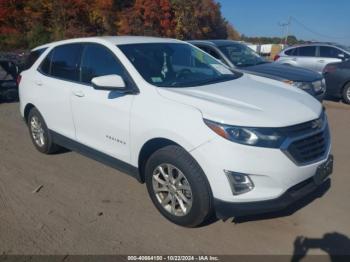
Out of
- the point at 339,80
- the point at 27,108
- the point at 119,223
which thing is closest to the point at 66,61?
the point at 27,108

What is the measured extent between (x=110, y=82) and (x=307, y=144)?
6.42 feet

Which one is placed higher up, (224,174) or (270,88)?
(270,88)

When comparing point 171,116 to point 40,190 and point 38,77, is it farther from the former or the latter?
point 38,77

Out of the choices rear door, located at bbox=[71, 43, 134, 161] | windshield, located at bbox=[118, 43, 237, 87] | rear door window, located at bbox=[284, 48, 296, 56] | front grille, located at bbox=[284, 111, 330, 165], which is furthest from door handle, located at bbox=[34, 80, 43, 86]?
rear door window, located at bbox=[284, 48, 296, 56]

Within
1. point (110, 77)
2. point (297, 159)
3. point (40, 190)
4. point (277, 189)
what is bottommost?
point (40, 190)

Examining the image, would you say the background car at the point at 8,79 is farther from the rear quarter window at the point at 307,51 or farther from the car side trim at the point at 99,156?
the rear quarter window at the point at 307,51

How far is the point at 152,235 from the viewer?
3.46 meters

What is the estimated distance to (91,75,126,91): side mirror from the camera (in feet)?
11.9

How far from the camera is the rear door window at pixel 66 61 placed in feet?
15.2

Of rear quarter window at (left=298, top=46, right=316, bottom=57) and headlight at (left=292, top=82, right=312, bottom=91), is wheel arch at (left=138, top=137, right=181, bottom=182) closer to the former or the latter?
headlight at (left=292, top=82, right=312, bottom=91)

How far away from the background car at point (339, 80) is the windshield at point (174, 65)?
6373mm

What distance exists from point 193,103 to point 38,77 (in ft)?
9.82

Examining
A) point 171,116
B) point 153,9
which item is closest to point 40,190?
point 171,116

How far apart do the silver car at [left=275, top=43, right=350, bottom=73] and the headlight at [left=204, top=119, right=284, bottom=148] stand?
9468 mm
